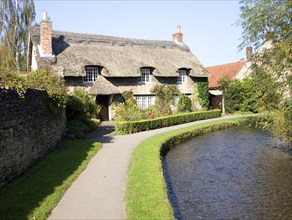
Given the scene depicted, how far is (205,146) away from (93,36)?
1858cm

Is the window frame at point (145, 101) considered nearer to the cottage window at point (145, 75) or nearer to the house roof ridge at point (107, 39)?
the cottage window at point (145, 75)

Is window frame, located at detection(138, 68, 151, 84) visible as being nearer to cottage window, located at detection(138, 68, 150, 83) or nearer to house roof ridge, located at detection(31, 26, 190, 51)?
cottage window, located at detection(138, 68, 150, 83)

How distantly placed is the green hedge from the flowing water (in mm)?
3846

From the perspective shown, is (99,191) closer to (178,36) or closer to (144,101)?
(144,101)

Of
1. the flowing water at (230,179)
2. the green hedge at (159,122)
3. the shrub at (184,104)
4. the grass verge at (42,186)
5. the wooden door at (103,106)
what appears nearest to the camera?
the grass verge at (42,186)

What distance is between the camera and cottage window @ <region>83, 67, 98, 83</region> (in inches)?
997

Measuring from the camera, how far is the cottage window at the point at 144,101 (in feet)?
91.9

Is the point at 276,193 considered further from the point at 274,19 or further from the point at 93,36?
the point at 93,36

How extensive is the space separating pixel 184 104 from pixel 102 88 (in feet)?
28.6

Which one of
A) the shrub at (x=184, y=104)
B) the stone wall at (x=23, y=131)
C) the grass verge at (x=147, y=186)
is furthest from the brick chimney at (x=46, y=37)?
the grass verge at (x=147, y=186)

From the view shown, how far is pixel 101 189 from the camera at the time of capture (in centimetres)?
808

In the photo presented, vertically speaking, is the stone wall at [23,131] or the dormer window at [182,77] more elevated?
the dormer window at [182,77]

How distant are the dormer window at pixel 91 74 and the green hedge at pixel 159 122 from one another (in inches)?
300

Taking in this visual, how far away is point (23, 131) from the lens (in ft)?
30.9
